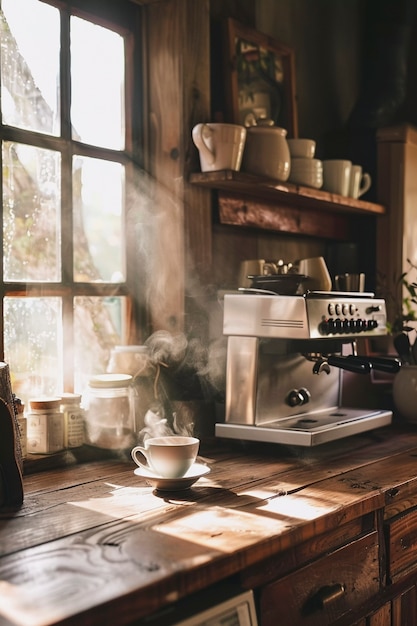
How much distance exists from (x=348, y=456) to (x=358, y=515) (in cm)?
46

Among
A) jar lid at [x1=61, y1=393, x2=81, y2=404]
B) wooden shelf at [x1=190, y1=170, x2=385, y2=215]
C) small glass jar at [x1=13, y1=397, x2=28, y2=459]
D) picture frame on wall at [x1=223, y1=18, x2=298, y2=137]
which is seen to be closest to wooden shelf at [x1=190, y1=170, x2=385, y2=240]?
wooden shelf at [x1=190, y1=170, x2=385, y2=215]

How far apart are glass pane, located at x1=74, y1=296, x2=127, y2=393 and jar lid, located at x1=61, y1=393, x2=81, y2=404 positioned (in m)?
0.16

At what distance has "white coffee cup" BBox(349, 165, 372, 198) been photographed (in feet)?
8.85

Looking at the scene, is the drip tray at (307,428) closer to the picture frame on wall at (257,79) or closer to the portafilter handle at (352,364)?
the portafilter handle at (352,364)

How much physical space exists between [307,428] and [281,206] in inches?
36.4

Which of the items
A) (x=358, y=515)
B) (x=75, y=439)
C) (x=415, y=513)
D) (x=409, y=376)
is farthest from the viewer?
(x=409, y=376)

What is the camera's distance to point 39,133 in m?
1.94

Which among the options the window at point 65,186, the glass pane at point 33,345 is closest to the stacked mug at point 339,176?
the window at point 65,186

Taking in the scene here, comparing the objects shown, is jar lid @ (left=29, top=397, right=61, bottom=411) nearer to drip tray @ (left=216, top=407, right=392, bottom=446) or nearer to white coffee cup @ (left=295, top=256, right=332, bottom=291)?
drip tray @ (left=216, top=407, right=392, bottom=446)

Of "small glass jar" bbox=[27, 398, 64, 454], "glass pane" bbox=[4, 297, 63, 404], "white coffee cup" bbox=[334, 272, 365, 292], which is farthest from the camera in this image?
"white coffee cup" bbox=[334, 272, 365, 292]

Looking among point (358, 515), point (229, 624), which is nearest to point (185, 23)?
point (358, 515)

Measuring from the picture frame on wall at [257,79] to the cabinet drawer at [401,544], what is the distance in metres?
1.24

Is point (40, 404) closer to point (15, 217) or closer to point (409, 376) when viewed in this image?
point (15, 217)

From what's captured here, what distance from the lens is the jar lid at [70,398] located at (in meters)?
1.87
